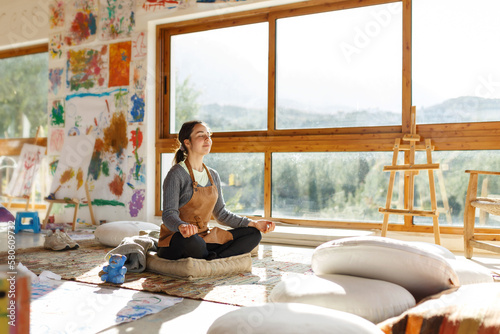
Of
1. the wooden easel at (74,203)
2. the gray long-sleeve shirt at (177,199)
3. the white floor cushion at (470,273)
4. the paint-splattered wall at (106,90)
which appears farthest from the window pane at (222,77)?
the white floor cushion at (470,273)

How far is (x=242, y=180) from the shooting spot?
5.10 meters

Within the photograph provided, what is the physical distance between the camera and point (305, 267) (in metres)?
3.18

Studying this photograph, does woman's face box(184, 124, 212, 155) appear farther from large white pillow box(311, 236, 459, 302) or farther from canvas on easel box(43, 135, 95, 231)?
canvas on easel box(43, 135, 95, 231)

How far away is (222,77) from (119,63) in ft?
4.38

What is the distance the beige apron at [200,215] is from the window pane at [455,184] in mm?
2118

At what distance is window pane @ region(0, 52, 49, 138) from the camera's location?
658cm

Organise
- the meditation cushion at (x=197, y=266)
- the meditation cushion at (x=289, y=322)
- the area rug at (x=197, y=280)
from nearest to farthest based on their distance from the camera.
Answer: the meditation cushion at (x=289, y=322) → the area rug at (x=197, y=280) → the meditation cushion at (x=197, y=266)

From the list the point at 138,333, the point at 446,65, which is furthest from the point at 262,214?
the point at 138,333

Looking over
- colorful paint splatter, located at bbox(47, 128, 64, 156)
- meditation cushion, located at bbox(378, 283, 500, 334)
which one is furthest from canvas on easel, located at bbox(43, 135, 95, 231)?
meditation cushion, located at bbox(378, 283, 500, 334)

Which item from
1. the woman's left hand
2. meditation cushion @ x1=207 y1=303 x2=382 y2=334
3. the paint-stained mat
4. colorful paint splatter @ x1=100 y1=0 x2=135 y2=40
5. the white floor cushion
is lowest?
the paint-stained mat

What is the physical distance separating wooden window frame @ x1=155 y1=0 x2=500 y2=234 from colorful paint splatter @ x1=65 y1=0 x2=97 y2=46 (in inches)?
37.1

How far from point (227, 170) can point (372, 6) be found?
2.24 meters

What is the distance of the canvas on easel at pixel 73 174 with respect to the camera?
17.7ft

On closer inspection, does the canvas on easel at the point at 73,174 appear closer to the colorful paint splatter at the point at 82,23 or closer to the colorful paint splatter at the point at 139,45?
the colorful paint splatter at the point at 139,45
